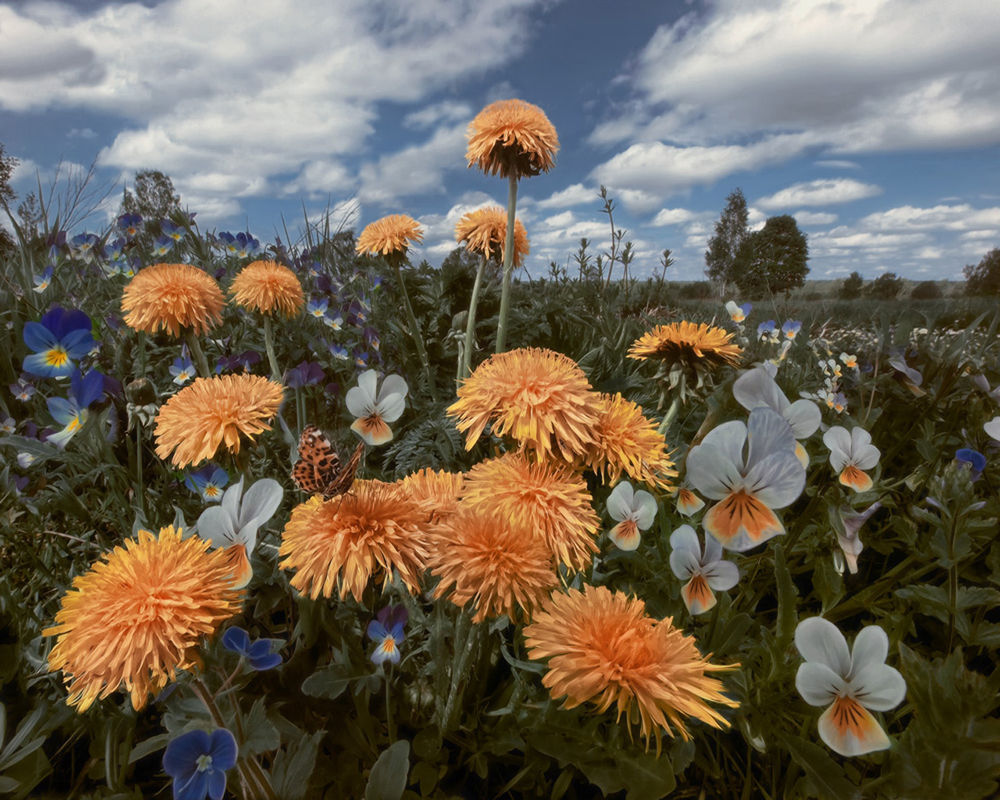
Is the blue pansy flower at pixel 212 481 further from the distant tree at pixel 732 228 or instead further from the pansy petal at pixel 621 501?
the distant tree at pixel 732 228

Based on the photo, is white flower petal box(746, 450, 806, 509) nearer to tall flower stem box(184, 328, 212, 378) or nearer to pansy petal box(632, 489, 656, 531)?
pansy petal box(632, 489, 656, 531)

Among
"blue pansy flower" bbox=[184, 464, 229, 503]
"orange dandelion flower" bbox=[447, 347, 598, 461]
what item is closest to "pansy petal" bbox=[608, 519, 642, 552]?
"orange dandelion flower" bbox=[447, 347, 598, 461]

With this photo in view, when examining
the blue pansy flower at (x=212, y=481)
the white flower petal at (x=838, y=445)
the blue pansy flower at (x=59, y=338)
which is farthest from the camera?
the blue pansy flower at (x=59, y=338)

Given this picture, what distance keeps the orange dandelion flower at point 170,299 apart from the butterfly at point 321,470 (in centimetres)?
129

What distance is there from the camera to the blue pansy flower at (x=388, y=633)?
1.26m

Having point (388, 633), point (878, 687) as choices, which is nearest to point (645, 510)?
point (878, 687)

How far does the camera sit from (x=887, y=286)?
3528 centimetres

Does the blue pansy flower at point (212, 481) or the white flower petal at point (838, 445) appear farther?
the blue pansy flower at point (212, 481)

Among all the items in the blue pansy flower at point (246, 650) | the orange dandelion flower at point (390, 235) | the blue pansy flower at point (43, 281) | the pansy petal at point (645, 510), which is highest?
the orange dandelion flower at point (390, 235)

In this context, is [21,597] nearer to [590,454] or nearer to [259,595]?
[259,595]

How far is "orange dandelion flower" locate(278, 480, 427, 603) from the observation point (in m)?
0.98

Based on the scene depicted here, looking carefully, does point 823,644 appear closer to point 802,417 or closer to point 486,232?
point 802,417

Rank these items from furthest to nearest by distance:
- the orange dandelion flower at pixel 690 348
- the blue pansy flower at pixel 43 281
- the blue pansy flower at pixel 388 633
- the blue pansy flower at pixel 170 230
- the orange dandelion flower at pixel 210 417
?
the blue pansy flower at pixel 170 230
the blue pansy flower at pixel 43 281
the orange dandelion flower at pixel 690 348
the orange dandelion flower at pixel 210 417
the blue pansy flower at pixel 388 633

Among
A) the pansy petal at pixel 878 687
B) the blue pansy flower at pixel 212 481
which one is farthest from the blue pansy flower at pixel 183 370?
the pansy petal at pixel 878 687
